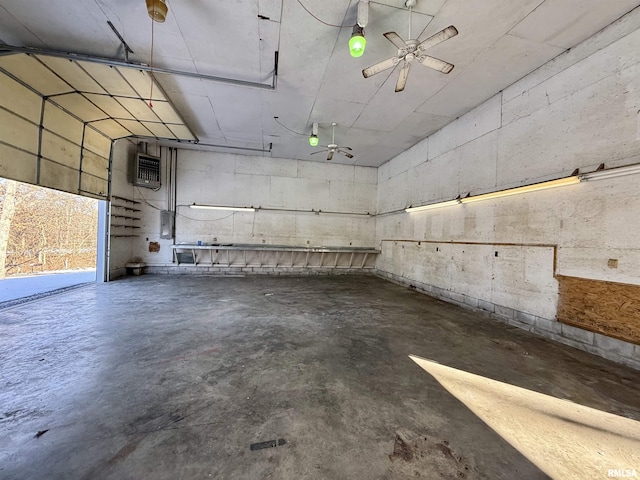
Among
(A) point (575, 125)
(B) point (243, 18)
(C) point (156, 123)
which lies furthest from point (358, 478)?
(C) point (156, 123)

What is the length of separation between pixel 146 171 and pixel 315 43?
6.61m

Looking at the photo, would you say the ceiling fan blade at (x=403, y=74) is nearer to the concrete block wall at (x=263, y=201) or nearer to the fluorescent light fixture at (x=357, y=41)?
the fluorescent light fixture at (x=357, y=41)

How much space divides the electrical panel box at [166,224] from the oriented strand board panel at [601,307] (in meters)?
9.49

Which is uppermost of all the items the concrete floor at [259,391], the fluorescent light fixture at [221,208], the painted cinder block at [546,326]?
the fluorescent light fixture at [221,208]

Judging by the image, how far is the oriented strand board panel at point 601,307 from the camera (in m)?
2.86

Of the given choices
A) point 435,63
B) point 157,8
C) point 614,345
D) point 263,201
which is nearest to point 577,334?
point 614,345

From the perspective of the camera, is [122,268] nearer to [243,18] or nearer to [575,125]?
[243,18]

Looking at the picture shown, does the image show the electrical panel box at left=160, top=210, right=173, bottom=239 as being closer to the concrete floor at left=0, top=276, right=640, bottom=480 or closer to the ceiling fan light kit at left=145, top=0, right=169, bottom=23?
the concrete floor at left=0, top=276, right=640, bottom=480

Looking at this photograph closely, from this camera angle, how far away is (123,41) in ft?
11.6

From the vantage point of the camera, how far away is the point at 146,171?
7.50 meters

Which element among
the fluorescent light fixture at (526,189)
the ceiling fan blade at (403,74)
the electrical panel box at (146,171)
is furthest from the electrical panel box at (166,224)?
the fluorescent light fixture at (526,189)

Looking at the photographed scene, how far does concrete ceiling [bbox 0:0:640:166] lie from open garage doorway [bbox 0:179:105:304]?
439 centimetres

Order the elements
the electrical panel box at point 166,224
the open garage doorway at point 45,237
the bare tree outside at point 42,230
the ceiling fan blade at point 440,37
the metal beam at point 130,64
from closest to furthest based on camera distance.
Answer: the ceiling fan blade at point 440,37 < the metal beam at point 130,64 < the open garage doorway at point 45,237 < the bare tree outside at point 42,230 < the electrical panel box at point 166,224

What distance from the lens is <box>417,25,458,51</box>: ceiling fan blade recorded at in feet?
8.36
